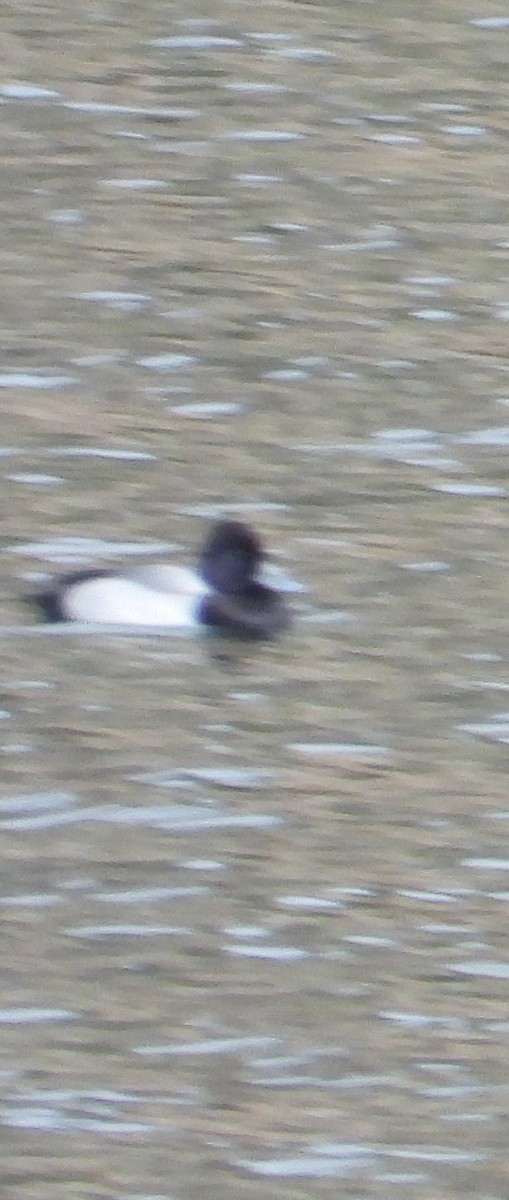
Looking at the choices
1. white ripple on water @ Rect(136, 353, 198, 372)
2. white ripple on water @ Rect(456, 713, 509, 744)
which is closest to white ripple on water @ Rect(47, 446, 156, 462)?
white ripple on water @ Rect(136, 353, 198, 372)

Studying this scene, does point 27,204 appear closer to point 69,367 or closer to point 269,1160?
point 69,367

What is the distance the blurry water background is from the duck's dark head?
0.05 m

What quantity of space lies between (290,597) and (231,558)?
2.9 inches

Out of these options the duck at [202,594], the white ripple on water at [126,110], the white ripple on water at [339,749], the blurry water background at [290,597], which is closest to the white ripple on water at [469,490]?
the blurry water background at [290,597]

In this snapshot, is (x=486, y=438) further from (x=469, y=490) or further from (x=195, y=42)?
(x=195, y=42)

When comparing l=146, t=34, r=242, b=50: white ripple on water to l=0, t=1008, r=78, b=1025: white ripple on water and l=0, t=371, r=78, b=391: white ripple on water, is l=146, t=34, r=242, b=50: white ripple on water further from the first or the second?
l=0, t=1008, r=78, b=1025: white ripple on water

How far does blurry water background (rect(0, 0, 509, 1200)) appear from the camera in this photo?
1.81m

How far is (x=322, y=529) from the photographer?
2.13 m

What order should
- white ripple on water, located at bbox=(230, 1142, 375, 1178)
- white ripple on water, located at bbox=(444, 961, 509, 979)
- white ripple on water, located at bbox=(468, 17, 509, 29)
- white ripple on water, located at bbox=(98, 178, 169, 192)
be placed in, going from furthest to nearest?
white ripple on water, located at bbox=(468, 17, 509, 29)
white ripple on water, located at bbox=(98, 178, 169, 192)
white ripple on water, located at bbox=(444, 961, 509, 979)
white ripple on water, located at bbox=(230, 1142, 375, 1178)

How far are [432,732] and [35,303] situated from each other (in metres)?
0.63

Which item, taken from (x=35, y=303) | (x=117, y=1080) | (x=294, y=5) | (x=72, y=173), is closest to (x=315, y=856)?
(x=117, y=1080)

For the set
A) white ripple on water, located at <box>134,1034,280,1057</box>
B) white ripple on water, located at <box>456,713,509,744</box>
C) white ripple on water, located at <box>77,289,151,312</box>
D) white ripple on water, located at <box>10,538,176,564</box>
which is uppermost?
white ripple on water, located at <box>77,289,151,312</box>

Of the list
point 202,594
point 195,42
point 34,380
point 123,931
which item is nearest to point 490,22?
point 195,42

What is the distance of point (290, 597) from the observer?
2.09 meters
